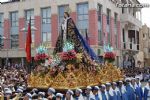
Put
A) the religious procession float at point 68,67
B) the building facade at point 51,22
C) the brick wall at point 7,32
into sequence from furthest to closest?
the brick wall at point 7,32 → the building facade at point 51,22 → the religious procession float at point 68,67

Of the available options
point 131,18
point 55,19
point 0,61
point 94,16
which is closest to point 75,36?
point 94,16

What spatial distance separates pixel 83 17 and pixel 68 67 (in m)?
22.4

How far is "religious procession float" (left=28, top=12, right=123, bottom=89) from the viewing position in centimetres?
1535

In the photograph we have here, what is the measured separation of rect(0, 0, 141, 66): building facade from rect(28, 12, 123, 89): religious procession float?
57.4ft

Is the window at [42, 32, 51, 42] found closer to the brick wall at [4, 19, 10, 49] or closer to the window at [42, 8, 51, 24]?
the window at [42, 8, 51, 24]

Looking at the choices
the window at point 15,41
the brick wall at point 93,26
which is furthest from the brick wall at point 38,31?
the brick wall at point 93,26

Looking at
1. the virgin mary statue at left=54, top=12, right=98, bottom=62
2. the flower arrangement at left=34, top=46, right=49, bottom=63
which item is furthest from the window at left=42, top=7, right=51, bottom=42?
the flower arrangement at left=34, top=46, right=49, bottom=63

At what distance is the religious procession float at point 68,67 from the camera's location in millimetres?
15349

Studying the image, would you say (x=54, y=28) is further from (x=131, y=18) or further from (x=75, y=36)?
(x=75, y=36)

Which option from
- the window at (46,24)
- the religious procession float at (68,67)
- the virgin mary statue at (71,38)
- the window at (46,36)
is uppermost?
the window at (46,24)

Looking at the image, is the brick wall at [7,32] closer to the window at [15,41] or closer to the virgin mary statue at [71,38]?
the window at [15,41]

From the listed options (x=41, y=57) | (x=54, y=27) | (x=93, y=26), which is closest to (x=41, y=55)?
(x=41, y=57)

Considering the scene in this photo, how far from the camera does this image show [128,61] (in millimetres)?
48500

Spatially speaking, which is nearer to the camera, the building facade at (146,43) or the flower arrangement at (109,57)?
the flower arrangement at (109,57)
